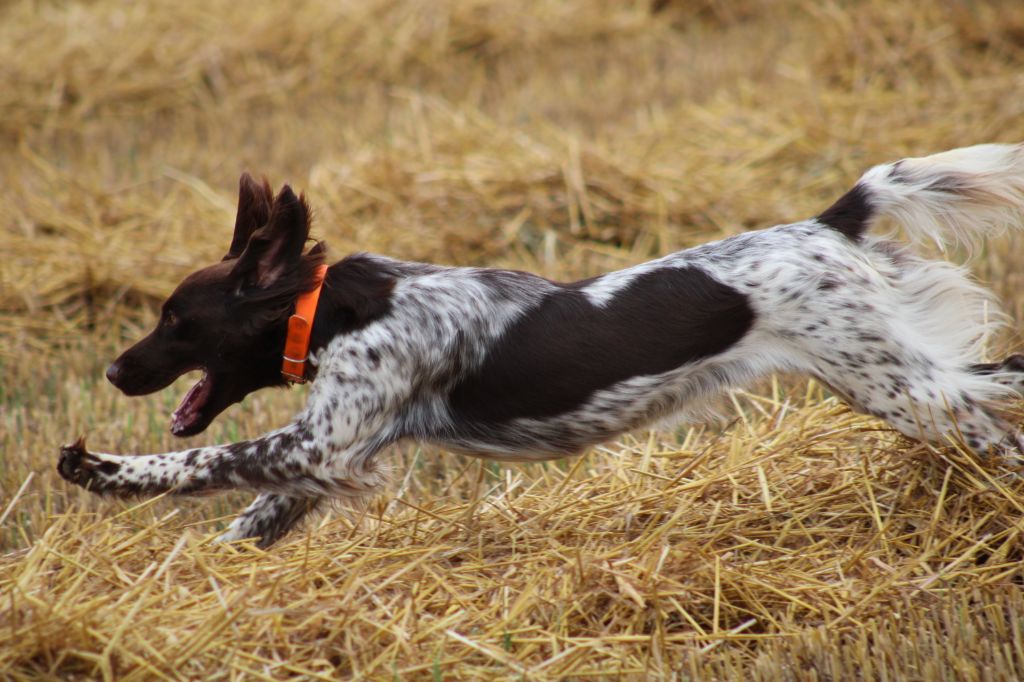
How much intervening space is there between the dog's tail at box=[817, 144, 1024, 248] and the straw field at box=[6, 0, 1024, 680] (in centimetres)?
54

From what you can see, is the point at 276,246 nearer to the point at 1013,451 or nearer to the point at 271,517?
the point at 271,517

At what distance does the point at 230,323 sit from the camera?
3.69 meters

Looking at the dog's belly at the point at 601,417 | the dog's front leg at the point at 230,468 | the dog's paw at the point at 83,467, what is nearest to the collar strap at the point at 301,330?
the dog's front leg at the point at 230,468

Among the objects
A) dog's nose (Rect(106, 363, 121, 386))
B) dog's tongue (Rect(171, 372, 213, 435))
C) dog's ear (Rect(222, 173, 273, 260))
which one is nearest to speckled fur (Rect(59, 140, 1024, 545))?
dog's tongue (Rect(171, 372, 213, 435))

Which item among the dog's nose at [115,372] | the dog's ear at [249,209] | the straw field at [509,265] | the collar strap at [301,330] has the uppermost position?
the dog's ear at [249,209]

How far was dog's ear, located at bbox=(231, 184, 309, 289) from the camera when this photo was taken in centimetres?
364

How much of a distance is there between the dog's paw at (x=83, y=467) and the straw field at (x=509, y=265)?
0.45ft

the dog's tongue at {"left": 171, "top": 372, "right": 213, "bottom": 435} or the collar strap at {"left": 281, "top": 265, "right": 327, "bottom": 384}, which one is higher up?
the collar strap at {"left": 281, "top": 265, "right": 327, "bottom": 384}

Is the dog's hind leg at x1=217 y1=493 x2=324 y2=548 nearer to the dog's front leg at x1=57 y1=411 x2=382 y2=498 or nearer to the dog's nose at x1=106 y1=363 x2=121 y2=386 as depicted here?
the dog's front leg at x1=57 y1=411 x2=382 y2=498

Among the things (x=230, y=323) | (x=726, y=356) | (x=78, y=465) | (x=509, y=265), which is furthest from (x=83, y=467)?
(x=509, y=265)

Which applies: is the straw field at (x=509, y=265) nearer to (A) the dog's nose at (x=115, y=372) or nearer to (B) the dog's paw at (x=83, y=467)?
(B) the dog's paw at (x=83, y=467)

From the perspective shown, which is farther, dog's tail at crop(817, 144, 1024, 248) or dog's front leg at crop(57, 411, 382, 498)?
dog's tail at crop(817, 144, 1024, 248)

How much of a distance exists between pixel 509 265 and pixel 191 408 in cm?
320

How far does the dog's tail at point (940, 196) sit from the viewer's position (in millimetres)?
3750
